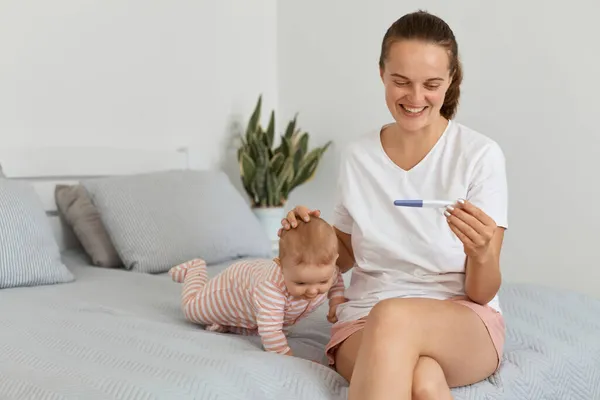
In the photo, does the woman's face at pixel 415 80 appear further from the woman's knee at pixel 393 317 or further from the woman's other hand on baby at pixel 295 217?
the woman's knee at pixel 393 317

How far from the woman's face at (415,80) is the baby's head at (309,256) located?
1.01 ft

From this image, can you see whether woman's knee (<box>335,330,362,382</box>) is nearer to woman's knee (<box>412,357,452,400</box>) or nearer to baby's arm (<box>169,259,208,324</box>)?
Answer: woman's knee (<box>412,357,452,400</box>)

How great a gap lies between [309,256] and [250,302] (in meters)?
0.26

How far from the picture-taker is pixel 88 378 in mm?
1403

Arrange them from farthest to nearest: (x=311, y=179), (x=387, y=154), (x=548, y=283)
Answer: (x=311, y=179) → (x=548, y=283) → (x=387, y=154)

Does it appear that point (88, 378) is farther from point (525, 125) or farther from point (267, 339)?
point (525, 125)

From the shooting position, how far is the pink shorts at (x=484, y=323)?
5.19 ft

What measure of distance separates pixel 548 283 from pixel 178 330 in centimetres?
168

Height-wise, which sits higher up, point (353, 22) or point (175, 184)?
point (353, 22)

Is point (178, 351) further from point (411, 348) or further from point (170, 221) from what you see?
point (170, 221)

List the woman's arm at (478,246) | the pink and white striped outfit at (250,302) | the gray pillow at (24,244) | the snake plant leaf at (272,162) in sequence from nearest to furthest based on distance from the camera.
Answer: the woman's arm at (478,246) → the pink and white striped outfit at (250,302) → the gray pillow at (24,244) → the snake plant leaf at (272,162)

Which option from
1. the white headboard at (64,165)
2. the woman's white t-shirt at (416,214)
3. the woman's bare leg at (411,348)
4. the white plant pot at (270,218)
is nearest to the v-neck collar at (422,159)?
the woman's white t-shirt at (416,214)

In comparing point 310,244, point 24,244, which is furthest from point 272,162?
point 310,244

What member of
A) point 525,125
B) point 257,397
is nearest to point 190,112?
point 525,125
